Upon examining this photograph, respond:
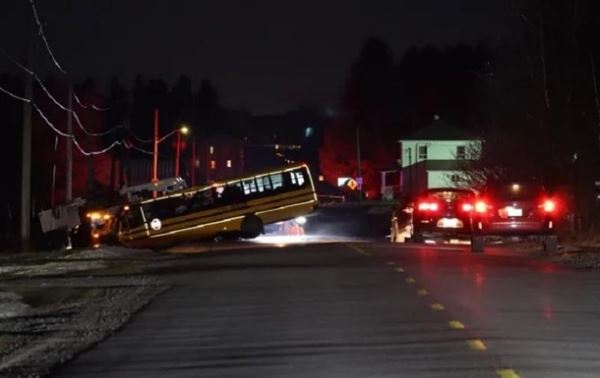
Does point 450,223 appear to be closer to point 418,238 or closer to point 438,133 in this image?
point 418,238

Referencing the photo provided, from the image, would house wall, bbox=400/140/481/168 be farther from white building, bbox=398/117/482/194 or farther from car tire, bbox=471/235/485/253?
car tire, bbox=471/235/485/253

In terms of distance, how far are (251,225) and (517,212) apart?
17763 millimetres

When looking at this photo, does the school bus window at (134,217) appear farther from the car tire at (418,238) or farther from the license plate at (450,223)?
the license plate at (450,223)

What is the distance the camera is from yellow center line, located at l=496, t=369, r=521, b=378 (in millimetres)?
9844

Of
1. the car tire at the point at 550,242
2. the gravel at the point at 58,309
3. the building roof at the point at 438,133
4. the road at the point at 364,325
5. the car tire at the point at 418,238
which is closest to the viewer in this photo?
the road at the point at 364,325

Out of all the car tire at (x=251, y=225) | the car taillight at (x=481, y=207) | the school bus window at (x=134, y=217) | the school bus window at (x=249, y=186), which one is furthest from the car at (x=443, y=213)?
the school bus window at (x=134, y=217)

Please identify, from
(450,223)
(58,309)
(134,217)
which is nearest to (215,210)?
(134,217)

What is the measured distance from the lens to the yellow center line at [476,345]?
37.7 ft

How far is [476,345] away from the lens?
11.7m

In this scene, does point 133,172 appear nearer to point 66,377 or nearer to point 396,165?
point 396,165

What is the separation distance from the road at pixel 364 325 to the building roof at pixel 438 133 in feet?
208

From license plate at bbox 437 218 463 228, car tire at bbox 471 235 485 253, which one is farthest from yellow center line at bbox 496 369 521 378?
license plate at bbox 437 218 463 228

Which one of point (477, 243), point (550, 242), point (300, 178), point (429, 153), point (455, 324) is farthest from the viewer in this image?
point (429, 153)

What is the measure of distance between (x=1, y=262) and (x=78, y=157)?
55.5 metres
